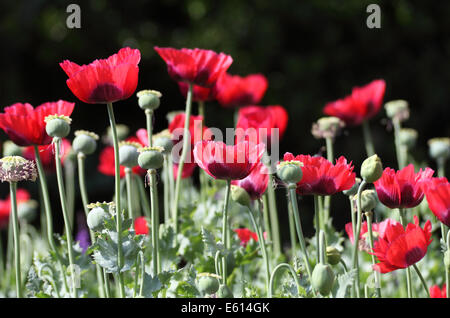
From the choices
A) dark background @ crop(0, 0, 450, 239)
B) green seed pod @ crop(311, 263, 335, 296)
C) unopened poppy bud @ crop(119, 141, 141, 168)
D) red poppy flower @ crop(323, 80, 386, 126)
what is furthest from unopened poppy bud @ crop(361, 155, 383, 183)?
dark background @ crop(0, 0, 450, 239)

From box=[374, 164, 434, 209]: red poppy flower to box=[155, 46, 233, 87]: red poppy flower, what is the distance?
0.31 m

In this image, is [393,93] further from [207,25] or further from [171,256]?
[171,256]

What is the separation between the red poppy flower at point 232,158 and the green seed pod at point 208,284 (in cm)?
13

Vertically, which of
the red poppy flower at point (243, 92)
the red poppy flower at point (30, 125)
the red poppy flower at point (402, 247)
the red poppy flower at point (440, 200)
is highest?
the red poppy flower at point (243, 92)

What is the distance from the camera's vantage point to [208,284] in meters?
0.65

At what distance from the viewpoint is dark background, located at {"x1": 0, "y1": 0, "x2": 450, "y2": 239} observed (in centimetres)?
313

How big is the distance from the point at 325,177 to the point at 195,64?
311mm

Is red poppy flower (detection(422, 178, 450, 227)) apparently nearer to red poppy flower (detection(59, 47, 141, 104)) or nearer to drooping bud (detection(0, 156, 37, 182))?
red poppy flower (detection(59, 47, 141, 104))

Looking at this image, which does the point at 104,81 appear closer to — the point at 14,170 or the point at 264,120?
the point at 14,170

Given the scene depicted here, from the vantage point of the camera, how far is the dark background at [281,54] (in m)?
3.13

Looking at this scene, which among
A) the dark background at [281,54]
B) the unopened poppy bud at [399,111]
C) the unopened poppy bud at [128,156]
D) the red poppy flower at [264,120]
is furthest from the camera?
the dark background at [281,54]

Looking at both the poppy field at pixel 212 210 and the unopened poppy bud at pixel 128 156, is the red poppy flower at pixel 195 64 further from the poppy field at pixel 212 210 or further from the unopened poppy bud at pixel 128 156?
the unopened poppy bud at pixel 128 156

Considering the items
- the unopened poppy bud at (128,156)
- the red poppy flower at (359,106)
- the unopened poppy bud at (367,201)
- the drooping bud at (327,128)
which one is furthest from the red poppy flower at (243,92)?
the unopened poppy bud at (367,201)

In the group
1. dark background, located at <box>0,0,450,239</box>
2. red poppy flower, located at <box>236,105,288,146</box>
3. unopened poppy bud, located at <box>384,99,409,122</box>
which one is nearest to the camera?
red poppy flower, located at <box>236,105,288,146</box>
